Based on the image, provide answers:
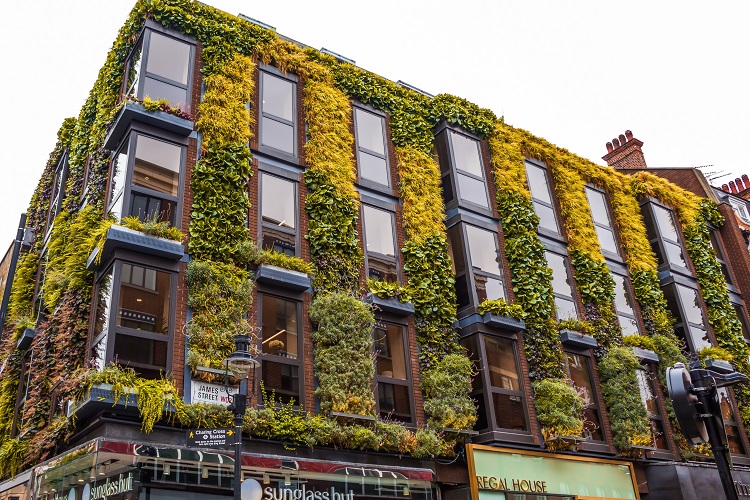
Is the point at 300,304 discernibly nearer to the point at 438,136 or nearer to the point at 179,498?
the point at 179,498

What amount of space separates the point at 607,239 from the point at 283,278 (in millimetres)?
14132

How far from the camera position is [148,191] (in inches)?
570

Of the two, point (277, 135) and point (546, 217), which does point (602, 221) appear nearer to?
point (546, 217)

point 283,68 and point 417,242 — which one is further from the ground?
point 283,68

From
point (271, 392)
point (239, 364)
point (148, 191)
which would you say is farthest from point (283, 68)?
point (239, 364)

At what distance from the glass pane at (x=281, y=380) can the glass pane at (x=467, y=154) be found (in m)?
9.18

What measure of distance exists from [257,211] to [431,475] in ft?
24.6

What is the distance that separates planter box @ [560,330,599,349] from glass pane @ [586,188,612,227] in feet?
18.9

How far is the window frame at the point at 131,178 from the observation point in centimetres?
1418

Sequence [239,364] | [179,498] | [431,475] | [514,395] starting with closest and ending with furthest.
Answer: [239,364], [179,498], [431,475], [514,395]

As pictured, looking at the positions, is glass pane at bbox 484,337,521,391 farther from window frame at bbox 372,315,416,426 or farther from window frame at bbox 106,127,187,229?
window frame at bbox 106,127,187,229

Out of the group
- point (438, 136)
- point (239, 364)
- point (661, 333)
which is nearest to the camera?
point (239, 364)

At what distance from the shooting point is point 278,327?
1499 cm

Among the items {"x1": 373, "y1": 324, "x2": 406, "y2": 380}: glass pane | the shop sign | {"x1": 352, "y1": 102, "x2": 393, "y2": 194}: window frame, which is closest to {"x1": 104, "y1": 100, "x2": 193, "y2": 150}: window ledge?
{"x1": 352, "y1": 102, "x2": 393, "y2": 194}: window frame
